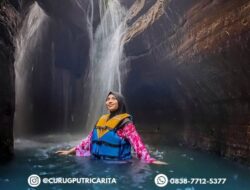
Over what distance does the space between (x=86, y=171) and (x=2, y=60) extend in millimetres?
2518

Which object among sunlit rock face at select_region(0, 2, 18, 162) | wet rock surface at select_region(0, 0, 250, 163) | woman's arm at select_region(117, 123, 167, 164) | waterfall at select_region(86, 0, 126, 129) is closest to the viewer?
woman's arm at select_region(117, 123, 167, 164)

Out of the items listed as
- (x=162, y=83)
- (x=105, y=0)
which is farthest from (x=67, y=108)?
(x=162, y=83)

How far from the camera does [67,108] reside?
1414cm

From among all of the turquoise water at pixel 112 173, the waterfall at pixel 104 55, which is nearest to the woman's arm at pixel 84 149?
the turquoise water at pixel 112 173

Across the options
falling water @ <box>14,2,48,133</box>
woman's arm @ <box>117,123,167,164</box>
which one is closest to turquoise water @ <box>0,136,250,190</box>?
woman's arm @ <box>117,123,167,164</box>

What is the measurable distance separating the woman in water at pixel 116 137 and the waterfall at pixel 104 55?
21.3 ft

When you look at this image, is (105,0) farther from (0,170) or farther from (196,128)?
(0,170)

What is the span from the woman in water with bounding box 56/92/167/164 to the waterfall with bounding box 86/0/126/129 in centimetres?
649

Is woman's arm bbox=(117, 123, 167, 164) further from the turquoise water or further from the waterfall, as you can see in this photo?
the waterfall

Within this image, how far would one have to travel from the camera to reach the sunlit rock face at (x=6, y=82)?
5094mm

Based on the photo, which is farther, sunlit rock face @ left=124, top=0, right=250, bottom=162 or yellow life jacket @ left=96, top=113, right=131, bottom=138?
sunlit rock face @ left=124, top=0, right=250, bottom=162

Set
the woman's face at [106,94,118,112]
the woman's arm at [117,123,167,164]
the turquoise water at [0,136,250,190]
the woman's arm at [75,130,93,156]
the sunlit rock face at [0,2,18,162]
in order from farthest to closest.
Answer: the sunlit rock face at [0,2,18,162] → the woman's arm at [75,130,93,156] → the woman's face at [106,94,118,112] → the woman's arm at [117,123,167,164] → the turquoise water at [0,136,250,190]

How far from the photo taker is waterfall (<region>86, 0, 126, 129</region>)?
433 inches

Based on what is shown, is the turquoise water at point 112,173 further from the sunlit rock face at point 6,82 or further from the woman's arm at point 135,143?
the sunlit rock face at point 6,82
